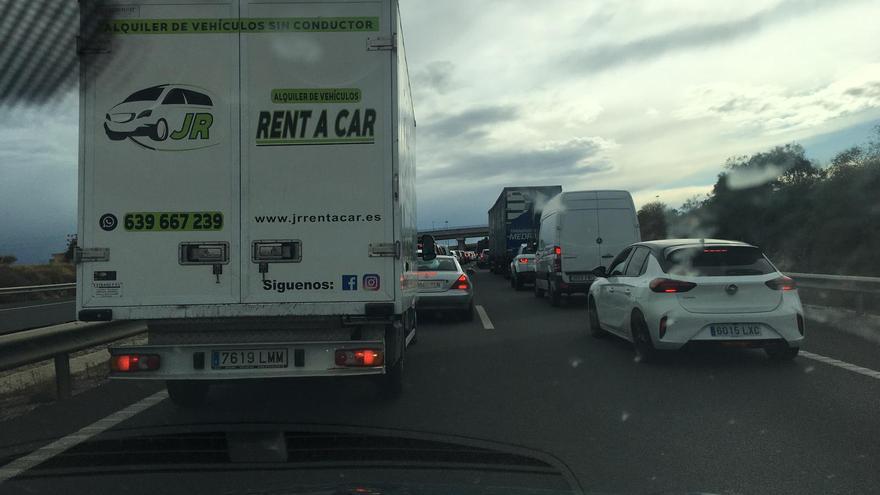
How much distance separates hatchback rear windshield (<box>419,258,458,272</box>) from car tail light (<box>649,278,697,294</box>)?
6726mm

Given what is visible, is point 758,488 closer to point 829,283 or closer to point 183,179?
point 183,179

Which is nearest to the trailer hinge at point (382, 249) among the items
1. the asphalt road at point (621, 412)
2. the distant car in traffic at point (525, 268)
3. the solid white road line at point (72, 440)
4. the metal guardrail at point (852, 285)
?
the asphalt road at point (621, 412)

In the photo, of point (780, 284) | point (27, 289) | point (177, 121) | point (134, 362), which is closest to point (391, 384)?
point (134, 362)

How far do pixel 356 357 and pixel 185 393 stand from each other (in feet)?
6.50

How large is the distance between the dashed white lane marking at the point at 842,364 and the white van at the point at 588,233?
700 centimetres

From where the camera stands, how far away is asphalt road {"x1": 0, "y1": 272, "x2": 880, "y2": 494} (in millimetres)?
4215

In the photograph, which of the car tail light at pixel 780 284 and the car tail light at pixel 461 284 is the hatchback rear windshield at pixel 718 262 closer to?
the car tail light at pixel 780 284

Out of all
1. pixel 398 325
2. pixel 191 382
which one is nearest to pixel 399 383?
pixel 398 325

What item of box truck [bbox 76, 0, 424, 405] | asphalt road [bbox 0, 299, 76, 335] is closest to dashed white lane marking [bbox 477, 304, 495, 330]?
box truck [bbox 76, 0, 424, 405]

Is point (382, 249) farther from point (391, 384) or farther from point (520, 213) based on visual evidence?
point (520, 213)

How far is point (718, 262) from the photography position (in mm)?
7949

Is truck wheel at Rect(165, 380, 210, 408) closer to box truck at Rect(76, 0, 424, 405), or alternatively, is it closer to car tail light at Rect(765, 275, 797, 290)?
box truck at Rect(76, 0, 424, 405)

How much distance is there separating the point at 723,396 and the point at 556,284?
955 cm

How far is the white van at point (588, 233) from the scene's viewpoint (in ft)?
50.7
